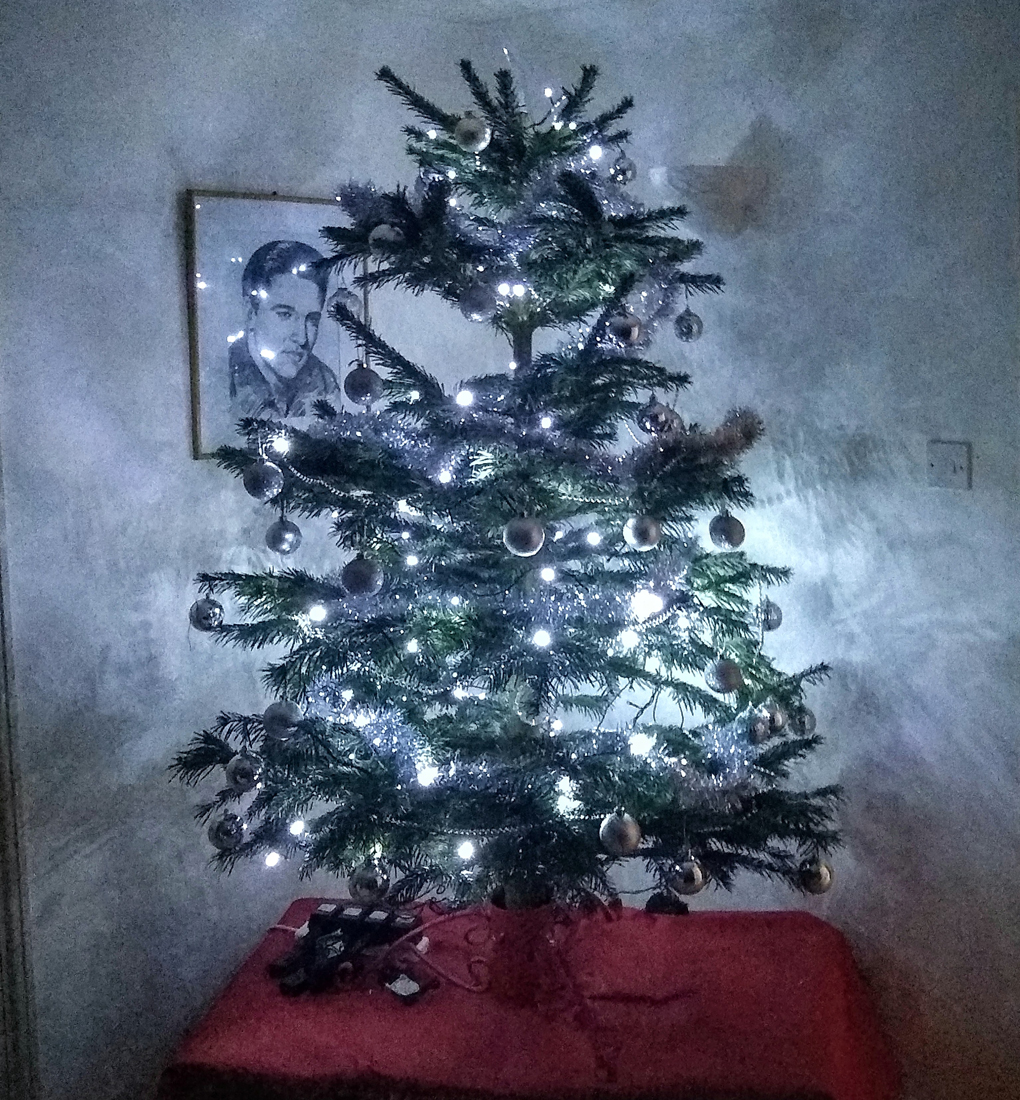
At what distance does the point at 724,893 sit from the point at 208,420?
1.63m

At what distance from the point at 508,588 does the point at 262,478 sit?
0.42 m

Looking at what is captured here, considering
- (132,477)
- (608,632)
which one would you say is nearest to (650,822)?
(608,632)

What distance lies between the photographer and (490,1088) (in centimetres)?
143

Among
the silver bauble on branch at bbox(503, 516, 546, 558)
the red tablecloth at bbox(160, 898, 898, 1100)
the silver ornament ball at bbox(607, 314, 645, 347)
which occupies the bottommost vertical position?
the red tablecloth at bbox(160, 898, 898, 1100)

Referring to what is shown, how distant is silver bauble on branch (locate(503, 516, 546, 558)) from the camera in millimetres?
1296

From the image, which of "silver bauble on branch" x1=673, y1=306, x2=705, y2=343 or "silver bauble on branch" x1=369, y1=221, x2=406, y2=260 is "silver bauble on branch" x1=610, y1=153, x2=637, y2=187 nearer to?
"silver bauble on branch" x1=673, y1=306, x2=705, y2=343

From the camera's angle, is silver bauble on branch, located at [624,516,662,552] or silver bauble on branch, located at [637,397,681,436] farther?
silver bauble on branch, located at [637,397,681,436]

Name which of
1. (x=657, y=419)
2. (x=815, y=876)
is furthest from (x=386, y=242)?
(x=815, y=876)

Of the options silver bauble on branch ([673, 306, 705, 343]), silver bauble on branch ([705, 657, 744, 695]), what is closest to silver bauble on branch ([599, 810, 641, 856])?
silver bauble on branch ([705, 657, 744, 695])

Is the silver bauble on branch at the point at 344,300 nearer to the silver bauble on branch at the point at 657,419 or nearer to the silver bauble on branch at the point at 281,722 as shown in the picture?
the silver bauble on branch at the point at 657,419

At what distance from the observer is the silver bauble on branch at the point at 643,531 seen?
1.35m

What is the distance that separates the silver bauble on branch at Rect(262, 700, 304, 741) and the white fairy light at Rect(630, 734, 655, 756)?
57cm

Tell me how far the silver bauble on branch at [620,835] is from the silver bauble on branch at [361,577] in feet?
1.64

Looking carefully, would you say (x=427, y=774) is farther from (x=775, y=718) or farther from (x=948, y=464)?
(x=948, y=464)
